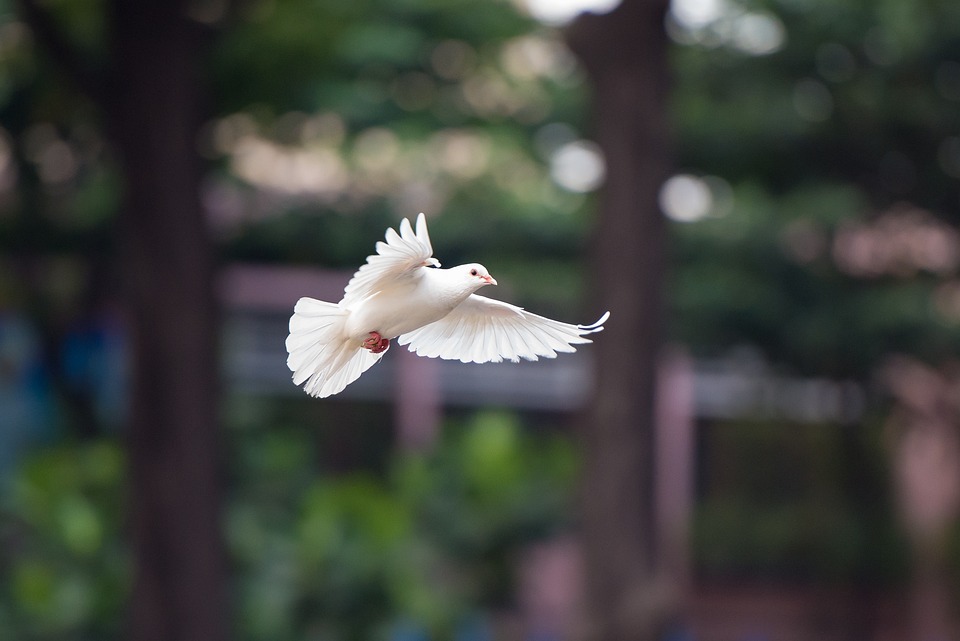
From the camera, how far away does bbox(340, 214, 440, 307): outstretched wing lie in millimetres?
1844

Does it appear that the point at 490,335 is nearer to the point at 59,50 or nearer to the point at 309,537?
the point at 59,50

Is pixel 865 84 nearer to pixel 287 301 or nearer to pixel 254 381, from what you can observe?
pixel 287 301

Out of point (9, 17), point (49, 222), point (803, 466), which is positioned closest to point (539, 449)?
point (803, 466)

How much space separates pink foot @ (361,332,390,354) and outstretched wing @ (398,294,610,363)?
55 mm

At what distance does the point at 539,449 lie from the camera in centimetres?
1084

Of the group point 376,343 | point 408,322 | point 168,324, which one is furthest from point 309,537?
point 408,322

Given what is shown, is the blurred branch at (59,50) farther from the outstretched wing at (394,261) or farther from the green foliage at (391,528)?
the outstretched wing at (394,261)

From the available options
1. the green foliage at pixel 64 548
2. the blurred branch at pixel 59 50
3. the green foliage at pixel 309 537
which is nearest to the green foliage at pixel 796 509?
the green foliage at pixel 309 537

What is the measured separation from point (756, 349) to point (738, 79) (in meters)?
2.13

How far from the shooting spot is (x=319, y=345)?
7.12ft

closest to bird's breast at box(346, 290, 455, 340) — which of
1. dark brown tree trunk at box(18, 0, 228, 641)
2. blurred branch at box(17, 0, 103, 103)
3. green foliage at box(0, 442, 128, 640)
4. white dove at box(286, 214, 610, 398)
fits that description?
white dove at box(286, 214, 610, 398)

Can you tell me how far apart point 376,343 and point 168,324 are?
4.21 meters

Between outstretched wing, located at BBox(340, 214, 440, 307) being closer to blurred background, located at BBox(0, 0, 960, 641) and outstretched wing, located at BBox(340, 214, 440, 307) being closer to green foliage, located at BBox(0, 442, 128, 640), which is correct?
blurred background, located at BBox(0, 0, 960, 641)

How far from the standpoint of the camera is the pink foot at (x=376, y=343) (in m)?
2.14
